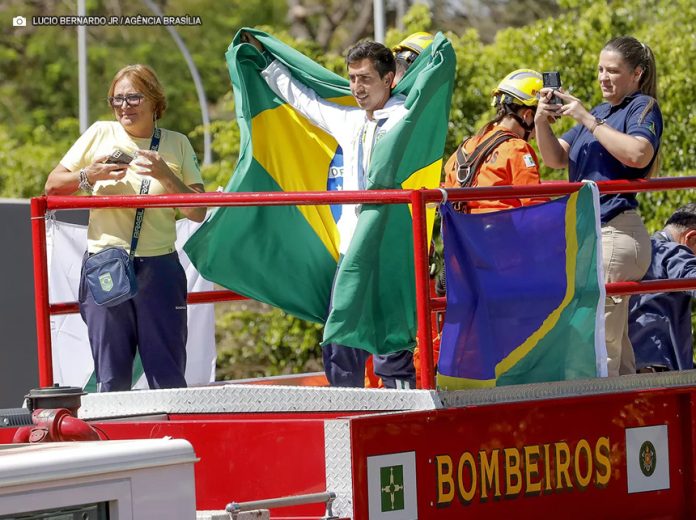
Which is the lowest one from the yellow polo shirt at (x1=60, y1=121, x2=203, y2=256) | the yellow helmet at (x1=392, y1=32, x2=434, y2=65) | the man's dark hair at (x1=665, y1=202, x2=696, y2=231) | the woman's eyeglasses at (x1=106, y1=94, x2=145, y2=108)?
the man's dark hair at (x1=665, y1=202, x2=696, y2=231)

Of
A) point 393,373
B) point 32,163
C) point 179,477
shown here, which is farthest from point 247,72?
point 32,163

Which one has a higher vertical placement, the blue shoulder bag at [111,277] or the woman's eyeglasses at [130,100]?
the woman's eyeglasses at [130,100]

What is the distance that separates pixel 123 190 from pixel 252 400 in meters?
1.60

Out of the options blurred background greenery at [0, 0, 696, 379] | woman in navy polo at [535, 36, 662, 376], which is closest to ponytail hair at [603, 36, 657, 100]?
woman in navy polo at [535, 36, 662, 376]

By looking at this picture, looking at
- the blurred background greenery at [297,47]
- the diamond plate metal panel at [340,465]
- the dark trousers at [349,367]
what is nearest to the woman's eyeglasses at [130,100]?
the dark trousers at [349,367]

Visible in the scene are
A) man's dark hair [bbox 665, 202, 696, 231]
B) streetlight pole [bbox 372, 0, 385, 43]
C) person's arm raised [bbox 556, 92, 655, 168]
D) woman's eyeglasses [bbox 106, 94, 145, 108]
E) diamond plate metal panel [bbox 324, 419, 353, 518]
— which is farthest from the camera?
streetlight pole [bbox 372, 0, 385, 43]

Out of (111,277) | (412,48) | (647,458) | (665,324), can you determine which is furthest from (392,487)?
(412,48)

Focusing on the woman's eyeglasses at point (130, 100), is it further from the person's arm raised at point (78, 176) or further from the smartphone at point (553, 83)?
the smartphone at point (553, 83)

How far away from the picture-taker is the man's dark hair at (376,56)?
255 inches

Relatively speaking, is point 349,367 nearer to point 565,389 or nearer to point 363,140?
point 363,140

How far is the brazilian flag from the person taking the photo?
5.74 m

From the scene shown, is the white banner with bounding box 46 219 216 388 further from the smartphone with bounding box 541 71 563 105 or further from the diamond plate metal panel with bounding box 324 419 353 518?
the diamond plate metal panel with bounding box 324 419 353 518

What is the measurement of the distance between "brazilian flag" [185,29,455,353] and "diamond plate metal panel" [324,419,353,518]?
724 mm

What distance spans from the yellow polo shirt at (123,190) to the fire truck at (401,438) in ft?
2.95
